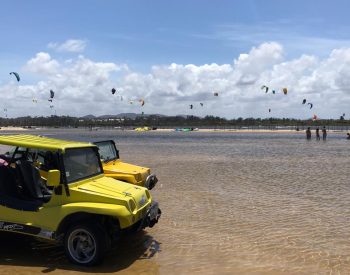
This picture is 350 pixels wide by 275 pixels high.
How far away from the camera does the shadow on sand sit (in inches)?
278

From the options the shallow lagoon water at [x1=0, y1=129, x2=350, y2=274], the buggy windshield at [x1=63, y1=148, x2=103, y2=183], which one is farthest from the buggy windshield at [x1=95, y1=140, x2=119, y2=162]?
the buggy windshield at [x1=63, y1=148, x2=103, y2=183]

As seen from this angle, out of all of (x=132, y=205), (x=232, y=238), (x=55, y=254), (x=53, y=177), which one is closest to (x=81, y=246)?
(x=55, y=254)

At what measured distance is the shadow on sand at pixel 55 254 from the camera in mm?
7066

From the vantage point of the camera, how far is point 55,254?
761 cm

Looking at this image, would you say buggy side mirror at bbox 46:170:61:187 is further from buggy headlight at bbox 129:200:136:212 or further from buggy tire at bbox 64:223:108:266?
buggy headlight at bbox 129:200:136:212

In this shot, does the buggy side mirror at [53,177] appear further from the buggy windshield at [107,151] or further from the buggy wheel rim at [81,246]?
the buggy windshield at [107,151]

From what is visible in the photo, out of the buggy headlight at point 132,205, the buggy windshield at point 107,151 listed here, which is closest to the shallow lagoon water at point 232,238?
the buggy headlight at point 132,205

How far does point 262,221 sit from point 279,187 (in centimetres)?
550

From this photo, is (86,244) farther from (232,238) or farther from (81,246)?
(232,238)

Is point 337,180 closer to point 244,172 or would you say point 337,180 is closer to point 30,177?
point 244,172

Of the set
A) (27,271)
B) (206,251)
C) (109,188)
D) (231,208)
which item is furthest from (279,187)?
(27,271)

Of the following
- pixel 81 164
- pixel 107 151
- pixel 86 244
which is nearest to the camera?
pixel 86 244

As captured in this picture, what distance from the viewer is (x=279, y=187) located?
15422 mm

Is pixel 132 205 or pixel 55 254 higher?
pixel 132 205
